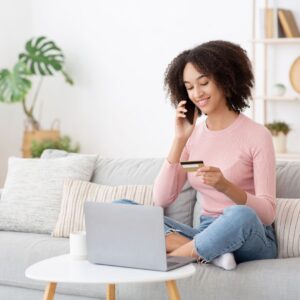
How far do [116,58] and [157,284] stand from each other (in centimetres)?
343

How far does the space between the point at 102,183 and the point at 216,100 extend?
3.07 feet

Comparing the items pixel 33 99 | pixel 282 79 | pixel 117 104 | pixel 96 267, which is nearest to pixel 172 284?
pixel 96 267

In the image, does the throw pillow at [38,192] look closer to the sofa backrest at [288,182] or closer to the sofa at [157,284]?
the sofa at [157,284]

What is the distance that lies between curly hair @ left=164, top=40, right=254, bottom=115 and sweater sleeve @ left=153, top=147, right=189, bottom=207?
0.29 m

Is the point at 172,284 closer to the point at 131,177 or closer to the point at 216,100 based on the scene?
the point at 216,100

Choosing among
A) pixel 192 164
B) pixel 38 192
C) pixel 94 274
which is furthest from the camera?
pixel 38 192

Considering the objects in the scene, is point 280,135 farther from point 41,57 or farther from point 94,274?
point 94,274

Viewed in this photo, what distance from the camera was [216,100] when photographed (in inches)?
114

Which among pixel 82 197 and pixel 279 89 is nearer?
pixel 82 197

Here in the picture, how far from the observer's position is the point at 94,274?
7.58ft

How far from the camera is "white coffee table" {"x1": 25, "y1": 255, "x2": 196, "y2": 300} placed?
2234 millimetres

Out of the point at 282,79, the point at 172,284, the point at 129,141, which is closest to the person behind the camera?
the point at 172,284

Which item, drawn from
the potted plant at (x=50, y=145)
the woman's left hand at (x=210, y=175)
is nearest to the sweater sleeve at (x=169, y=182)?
the woman's left hand at (x=210, y=175)

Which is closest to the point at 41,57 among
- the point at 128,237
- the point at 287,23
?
the point at 287,23
